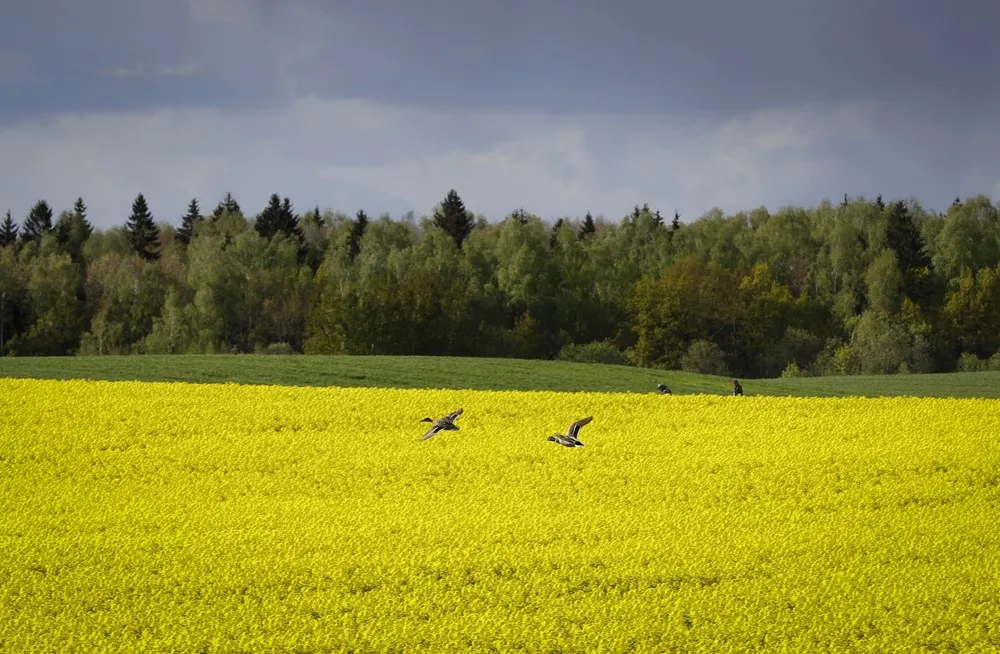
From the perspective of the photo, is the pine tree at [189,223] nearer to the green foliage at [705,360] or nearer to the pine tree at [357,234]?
the pine tree at [357,234]

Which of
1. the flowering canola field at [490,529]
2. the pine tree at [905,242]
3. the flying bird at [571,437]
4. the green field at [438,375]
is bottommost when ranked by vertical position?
the flowering canola field at [490,529]

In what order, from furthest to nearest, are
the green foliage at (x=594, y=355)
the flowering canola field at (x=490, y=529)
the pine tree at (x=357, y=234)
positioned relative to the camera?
the pine tree at (x=357, y=234), the green foliage at (x=594, y=355), the flowering canola field at (x=490, y=529)

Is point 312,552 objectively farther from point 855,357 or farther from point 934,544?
point 855,357

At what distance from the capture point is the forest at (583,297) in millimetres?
77938

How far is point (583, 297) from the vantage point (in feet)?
302

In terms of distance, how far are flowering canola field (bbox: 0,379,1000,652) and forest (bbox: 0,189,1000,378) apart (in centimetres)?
4656

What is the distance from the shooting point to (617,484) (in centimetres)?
2211

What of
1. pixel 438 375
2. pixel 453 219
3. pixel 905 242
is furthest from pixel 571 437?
pixel 453 219

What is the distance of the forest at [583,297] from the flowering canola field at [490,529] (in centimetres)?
4656

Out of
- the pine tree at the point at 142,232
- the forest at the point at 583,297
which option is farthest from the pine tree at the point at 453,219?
the pine tree at the point at 142,232

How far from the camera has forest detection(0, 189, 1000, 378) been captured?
7794 centimetres

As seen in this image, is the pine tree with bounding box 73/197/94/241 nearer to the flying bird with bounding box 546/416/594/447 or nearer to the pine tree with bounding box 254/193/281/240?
the pine tree with bounding box 254/193/281/240

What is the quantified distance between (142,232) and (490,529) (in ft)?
392

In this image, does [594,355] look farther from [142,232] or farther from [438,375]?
[142,232]
